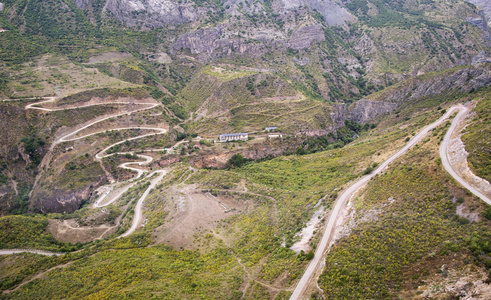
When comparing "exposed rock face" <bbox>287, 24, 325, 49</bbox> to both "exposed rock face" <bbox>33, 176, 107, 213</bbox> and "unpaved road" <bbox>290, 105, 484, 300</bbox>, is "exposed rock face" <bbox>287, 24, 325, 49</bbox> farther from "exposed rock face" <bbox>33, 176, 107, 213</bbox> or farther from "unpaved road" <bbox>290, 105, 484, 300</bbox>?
"exposed rock face" <bbox>33, 176, 107, 213</bbox>

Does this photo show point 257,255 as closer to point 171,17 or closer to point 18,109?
point 18,109

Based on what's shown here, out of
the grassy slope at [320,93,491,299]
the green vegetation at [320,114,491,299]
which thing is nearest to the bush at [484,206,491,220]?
the grassy slope at [320,93,491,299]

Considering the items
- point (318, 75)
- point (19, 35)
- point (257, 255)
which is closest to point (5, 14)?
point (19, 35)

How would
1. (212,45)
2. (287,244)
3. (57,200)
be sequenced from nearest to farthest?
1. (287,244)
2. (57,200)
3. (212,45)

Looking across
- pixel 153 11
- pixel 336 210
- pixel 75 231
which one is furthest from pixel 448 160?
pixel 153 11

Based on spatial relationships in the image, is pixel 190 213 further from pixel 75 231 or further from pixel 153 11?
pixel 153 11

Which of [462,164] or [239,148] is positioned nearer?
[462,164]

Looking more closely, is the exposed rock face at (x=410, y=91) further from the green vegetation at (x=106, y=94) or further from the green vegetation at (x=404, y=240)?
the green vegetation at (x=106, y=94)

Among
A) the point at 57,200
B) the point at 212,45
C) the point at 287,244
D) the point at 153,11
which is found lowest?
the point at 287,244
